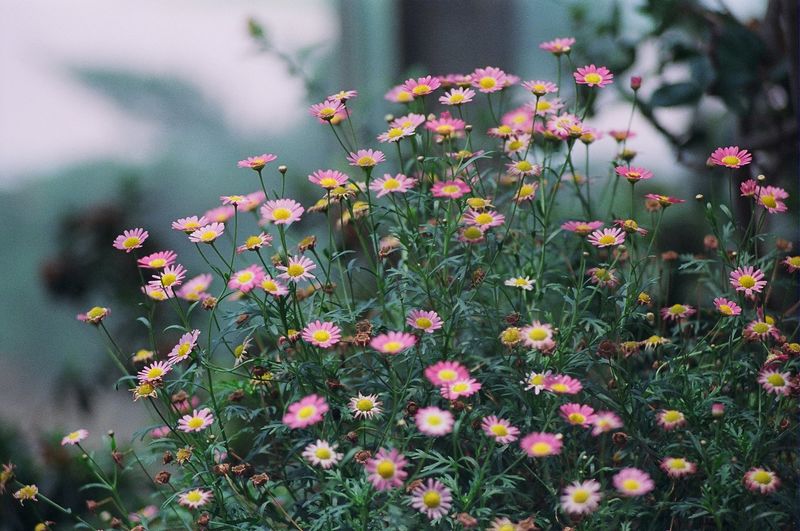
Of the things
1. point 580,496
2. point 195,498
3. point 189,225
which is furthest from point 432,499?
point 189,225

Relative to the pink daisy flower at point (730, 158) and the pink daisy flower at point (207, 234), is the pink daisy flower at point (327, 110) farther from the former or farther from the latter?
the pink daisy flower at point (730, 158)

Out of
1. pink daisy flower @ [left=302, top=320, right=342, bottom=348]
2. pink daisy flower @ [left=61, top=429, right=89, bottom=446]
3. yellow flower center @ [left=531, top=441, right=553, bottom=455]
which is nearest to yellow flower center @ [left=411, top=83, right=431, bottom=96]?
pink daisy flower @ [left=302, top=320, right=342, bottom=348]

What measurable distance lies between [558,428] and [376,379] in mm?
163

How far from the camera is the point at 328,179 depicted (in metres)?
0.72

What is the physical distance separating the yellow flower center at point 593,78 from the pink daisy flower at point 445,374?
0.31 metres

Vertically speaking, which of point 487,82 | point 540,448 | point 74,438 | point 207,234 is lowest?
point 74,438

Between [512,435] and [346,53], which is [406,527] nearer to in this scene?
[512,435]

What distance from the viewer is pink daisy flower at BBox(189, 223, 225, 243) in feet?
2.33

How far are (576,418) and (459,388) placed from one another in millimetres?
92

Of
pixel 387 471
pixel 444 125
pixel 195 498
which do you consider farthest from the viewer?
pixel 444 125

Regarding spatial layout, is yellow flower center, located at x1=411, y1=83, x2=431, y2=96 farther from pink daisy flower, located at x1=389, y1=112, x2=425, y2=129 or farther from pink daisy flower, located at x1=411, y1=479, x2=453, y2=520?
pink daisy flower, located at x1=411, y1=479, x2=453, y2=520

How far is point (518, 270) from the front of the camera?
83cm

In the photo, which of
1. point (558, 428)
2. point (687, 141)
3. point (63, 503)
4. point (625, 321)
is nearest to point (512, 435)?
point (558, 428)

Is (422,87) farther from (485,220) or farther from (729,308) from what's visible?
(729,308)
